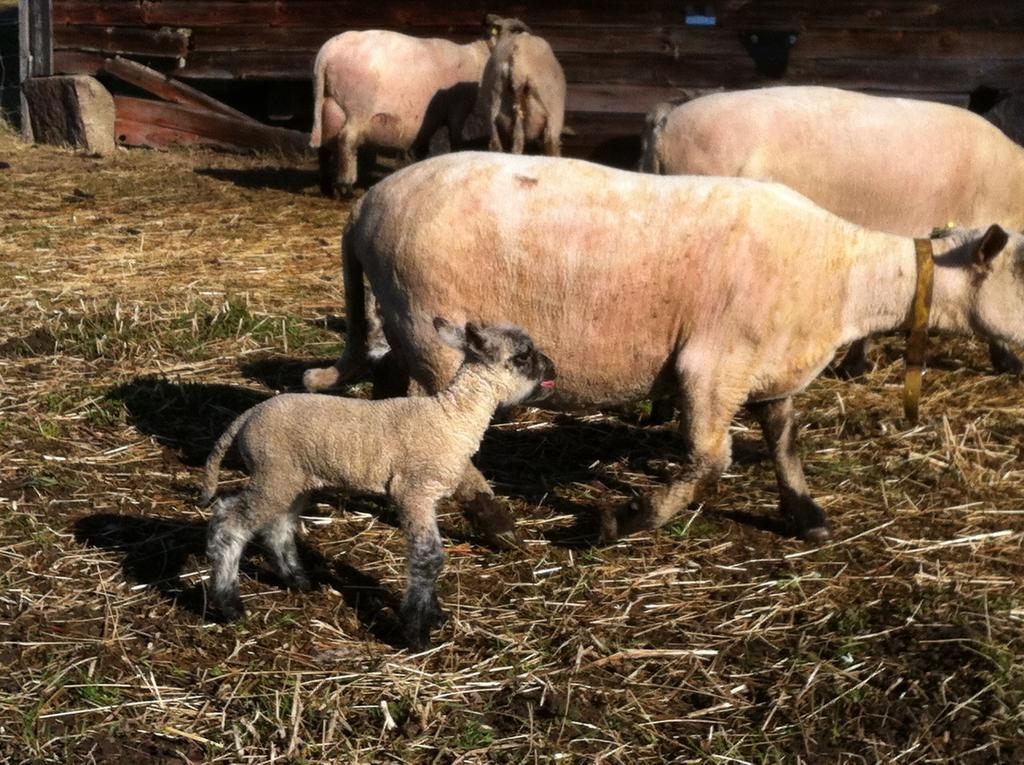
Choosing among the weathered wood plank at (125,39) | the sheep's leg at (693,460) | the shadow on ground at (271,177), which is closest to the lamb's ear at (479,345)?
the sheep's leg at (693,460)

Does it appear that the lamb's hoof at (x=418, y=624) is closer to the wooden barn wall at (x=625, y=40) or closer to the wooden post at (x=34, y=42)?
the wooden barn wall at (x=625, y=40)

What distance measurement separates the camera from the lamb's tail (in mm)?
5359

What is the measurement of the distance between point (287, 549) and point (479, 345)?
3.16ft

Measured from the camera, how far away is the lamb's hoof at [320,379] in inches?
222

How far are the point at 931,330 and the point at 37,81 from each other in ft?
40.3

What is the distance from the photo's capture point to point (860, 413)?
652 centimetres

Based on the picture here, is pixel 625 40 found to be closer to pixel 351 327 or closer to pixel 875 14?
pixel 875 14

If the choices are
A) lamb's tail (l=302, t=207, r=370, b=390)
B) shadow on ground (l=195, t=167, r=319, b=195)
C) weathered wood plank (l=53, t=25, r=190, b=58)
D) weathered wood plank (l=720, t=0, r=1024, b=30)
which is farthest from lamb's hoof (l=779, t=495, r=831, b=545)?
weathered wood plank (l=53, t=25, r=190, b=58)

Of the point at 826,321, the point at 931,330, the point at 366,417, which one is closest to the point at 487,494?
the point at 366,417

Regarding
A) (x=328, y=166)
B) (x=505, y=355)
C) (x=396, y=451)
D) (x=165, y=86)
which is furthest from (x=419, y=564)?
(x=165, y=86)

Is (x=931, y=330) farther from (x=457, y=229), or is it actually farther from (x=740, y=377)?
(x=457, y=229)

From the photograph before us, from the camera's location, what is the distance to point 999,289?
16.4ft

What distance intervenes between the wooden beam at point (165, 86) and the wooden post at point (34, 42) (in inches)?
43.5

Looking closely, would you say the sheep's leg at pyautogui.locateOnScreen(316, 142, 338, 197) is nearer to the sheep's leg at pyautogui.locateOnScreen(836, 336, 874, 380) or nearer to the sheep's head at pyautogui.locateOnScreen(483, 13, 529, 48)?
the sheep's head at pyautogui.locateOnScreen(483, 13, 529, 48)
